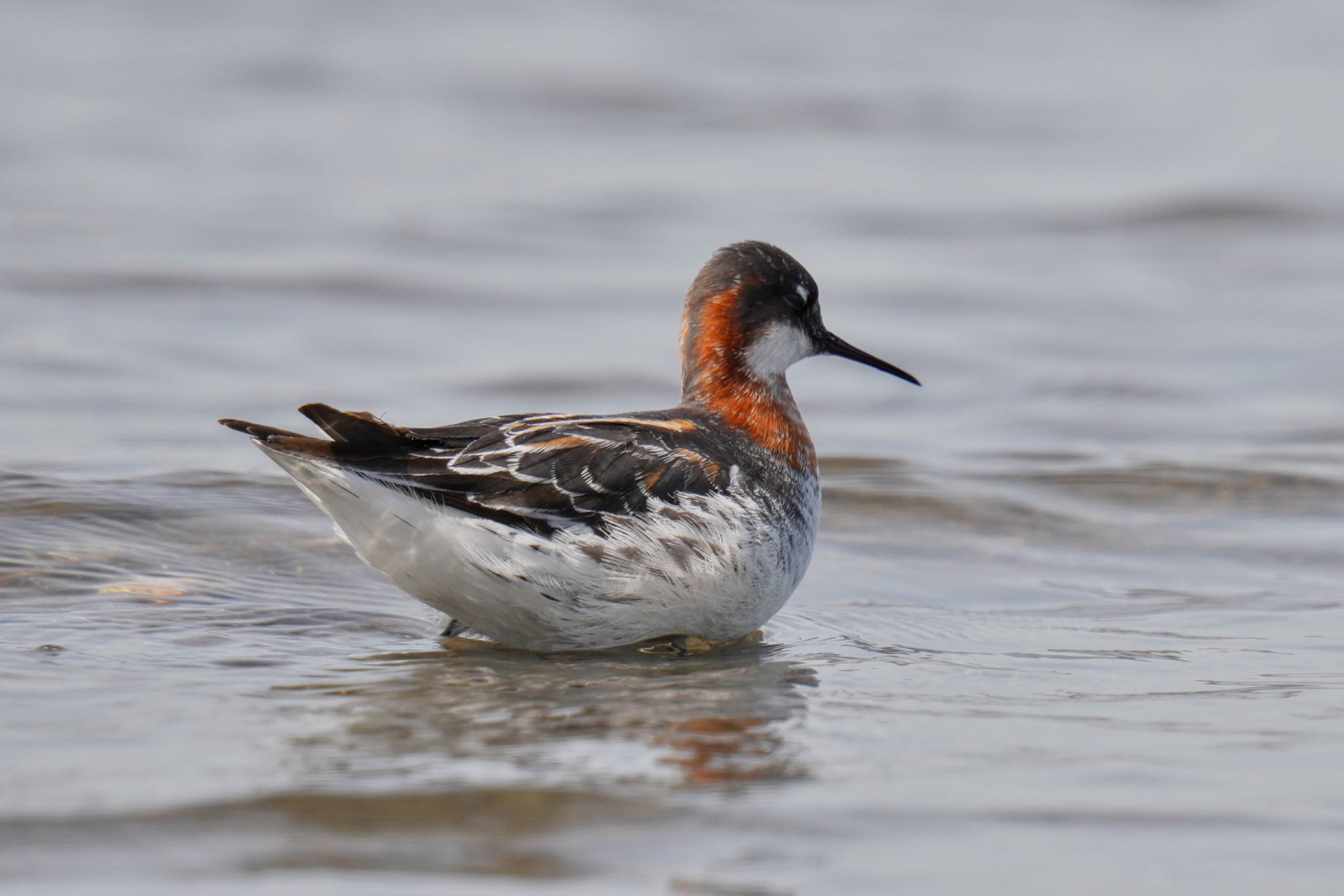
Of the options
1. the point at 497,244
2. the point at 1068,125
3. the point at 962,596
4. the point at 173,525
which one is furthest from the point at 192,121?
the point at 962,596

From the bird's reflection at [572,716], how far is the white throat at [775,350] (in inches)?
54.1

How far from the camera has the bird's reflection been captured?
15.6 ft

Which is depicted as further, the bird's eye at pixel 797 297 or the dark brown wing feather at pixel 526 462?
the bird's eye at pixel 797 297

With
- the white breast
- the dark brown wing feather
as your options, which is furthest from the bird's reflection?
the dark brown wing feather

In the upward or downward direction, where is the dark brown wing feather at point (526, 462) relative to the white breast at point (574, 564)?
upward

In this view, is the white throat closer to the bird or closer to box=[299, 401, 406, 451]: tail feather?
the bird

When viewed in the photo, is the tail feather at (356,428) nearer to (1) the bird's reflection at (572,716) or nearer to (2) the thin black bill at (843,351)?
(1) the bird's reflection at (572,716)

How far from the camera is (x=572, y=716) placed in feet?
17.4

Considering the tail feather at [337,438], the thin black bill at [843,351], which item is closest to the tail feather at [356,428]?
the tail feather at [337,438]

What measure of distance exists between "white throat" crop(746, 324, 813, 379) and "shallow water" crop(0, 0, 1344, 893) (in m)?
0.99

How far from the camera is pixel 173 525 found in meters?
7.68

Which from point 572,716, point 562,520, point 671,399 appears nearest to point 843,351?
point 562,520

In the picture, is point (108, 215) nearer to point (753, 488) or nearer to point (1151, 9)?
point (753, 488)

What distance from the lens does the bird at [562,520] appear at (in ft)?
19.1
